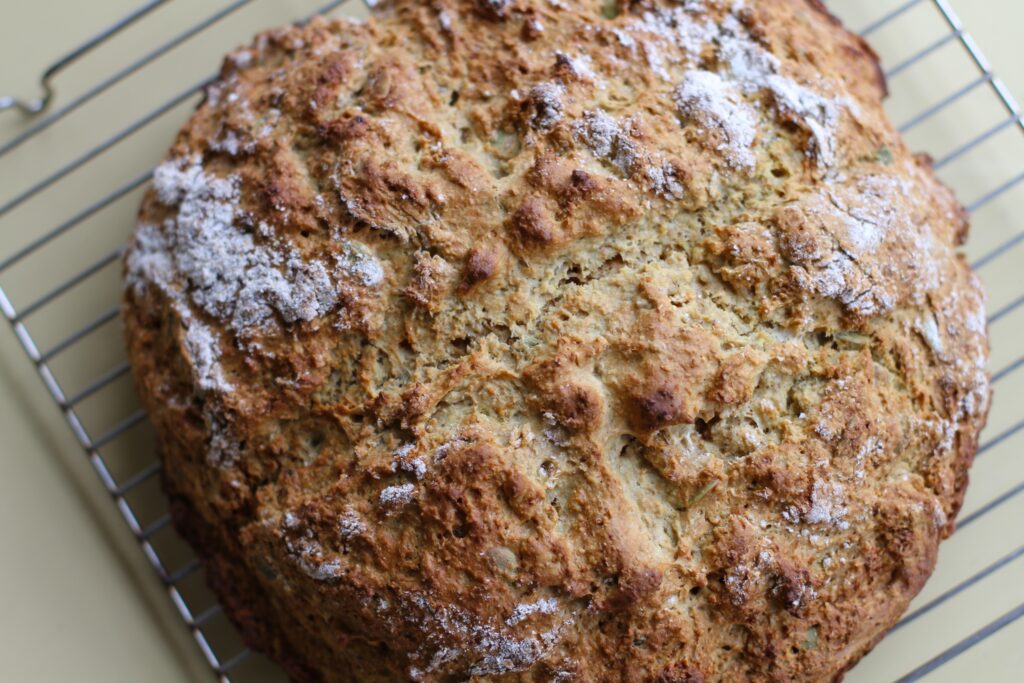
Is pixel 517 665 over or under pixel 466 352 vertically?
under

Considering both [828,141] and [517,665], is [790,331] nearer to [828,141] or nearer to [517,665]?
[828,141]

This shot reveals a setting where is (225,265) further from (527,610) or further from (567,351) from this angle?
(527,610)

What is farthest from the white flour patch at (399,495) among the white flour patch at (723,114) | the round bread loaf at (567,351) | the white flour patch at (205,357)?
the white flour patch at (723,114)

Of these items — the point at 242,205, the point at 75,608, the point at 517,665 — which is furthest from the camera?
the point at 75,608

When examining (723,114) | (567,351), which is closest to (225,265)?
(567,351)

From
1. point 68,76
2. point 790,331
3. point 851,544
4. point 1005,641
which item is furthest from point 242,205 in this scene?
point 1005,641

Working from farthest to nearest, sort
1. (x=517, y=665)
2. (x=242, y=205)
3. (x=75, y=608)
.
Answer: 1. (x=75, y=608)
2. (x=242, y=205)
3. (x=517, y=665)
